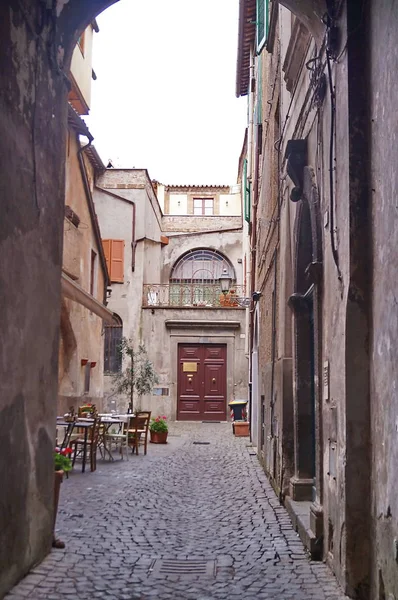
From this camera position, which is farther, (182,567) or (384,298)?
(182,567)

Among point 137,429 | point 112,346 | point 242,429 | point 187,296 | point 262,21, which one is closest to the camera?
point 262,21

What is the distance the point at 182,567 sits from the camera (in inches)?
201

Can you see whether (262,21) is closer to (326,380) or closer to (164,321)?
(326,380)

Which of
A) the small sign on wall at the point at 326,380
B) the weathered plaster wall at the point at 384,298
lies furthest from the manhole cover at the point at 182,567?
the small sign on wall at the point at 326,380

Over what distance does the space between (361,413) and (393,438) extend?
67cm

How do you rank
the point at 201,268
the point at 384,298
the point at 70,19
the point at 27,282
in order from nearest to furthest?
the point at 384,298
the point at 27,282
the point at 70,19
the point at 201,268

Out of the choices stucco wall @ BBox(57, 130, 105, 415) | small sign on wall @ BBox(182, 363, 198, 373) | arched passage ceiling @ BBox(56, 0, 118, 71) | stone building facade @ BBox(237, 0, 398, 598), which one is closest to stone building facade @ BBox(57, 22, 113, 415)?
stucco wall @ BBox(57, 130, 105, 415)

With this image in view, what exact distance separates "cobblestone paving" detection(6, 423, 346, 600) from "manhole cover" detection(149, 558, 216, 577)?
1cm

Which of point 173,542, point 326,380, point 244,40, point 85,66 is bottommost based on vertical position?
point 173,542

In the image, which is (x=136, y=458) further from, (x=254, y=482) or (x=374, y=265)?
(x=374, y=265)

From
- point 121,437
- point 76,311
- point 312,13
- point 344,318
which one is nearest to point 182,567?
point 344,318

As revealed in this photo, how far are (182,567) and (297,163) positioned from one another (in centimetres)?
395

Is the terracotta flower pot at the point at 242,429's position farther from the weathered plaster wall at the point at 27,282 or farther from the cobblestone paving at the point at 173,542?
the weathered plaster wall at the point at 27,282

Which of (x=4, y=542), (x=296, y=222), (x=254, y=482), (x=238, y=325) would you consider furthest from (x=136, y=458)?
(x=238, y=325)
